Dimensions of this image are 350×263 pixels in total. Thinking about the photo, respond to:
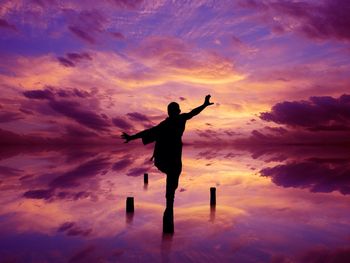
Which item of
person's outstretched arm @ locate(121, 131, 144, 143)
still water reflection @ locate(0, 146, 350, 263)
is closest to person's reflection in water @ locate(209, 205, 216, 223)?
still water reflection @ locate(0, 146, 350, 263)

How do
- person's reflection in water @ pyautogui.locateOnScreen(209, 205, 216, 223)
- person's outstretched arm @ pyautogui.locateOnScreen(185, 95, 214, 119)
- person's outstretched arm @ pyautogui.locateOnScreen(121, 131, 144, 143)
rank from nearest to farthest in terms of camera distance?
person's outstretched arm @ pyautogui.locateOnScreen(185, 95, 214, 119), person's outstretched arm @ pyautogui.locateOnScreen(121, 131, 144, 143), person's reflection in water @ pyautogui.locateOnScreen(209, 205, 216, 223)

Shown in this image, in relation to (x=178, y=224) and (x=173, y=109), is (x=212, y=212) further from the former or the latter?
(x=173, y=109)

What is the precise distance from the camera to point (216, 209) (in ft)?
38.4

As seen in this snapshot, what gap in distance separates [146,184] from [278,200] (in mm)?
6585

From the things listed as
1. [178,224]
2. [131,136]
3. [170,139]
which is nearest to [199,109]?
[170,139]

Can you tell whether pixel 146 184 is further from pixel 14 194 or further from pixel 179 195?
pixel 14 194

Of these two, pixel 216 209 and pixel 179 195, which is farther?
pixel 179 195

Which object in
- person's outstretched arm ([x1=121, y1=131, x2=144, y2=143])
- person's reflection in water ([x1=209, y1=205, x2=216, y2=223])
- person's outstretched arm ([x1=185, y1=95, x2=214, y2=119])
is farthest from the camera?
person's reflection in water ([x1=209, y1=205, x2=216, y2=223])

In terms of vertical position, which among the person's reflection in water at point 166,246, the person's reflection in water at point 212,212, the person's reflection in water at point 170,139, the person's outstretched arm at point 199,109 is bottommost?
the person's reflection in water at point 166,246

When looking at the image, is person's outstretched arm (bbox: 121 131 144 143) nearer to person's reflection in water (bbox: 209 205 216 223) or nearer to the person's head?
the person's head

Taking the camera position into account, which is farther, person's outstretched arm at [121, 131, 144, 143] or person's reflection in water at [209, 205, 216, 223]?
person's reflection in water at [209, 205, 216, 223]

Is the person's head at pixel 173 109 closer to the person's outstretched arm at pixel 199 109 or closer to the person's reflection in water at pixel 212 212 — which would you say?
the person's outstretched arm at pixel 199 109

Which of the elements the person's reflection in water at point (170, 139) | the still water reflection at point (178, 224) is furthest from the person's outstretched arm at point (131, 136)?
the still water reflection at point (178, 224)

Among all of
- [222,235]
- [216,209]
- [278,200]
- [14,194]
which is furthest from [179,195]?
[14,194]
